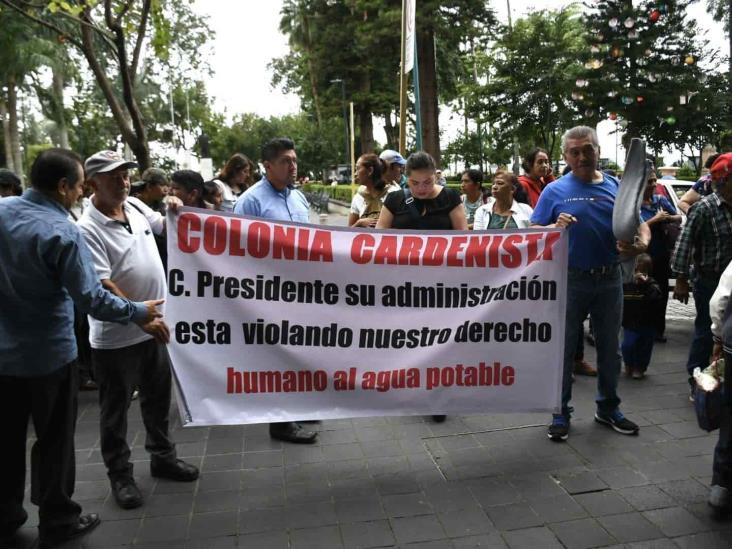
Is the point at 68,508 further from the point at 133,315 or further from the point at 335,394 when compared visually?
the point at 335,394

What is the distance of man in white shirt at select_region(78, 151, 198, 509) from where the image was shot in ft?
10.9

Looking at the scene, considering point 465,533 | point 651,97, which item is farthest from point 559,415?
point 651,97

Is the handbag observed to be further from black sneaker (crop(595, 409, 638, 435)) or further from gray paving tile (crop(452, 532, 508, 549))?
gray paving tile (crop(452, 532, 508, 549))

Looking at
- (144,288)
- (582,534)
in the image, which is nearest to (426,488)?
(582,534)

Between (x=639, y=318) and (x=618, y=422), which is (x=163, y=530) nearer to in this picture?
(x=618, y=422)

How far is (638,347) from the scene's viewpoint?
5395 mm

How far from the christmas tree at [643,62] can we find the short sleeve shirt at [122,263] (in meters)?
17.4

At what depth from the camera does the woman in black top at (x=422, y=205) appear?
Result: 4328mm

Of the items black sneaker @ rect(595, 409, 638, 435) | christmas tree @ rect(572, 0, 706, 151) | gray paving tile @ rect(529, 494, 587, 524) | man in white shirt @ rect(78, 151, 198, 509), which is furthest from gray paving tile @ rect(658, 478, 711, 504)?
christmas tree @ rect(572, 0, 706, 151)

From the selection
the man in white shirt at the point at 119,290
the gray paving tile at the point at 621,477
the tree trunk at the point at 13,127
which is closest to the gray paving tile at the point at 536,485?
the gray paving tile at the point at 621,477

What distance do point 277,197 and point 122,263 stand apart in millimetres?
1292

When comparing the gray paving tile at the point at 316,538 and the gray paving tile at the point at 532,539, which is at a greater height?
the gray paving tile at the point at 532,539

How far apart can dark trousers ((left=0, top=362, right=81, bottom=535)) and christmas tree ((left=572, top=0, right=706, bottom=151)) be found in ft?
59.7

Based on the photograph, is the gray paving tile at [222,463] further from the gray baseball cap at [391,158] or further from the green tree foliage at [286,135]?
the green tree foliage at [286,135]
